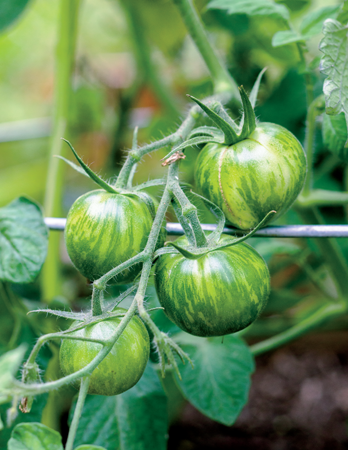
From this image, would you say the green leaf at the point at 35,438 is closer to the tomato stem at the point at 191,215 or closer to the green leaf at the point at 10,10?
the tomato stem at the point at 191,215

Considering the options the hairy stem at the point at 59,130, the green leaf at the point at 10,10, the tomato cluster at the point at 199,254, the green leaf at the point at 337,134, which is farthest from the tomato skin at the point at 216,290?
the green leaf at the point at 10,10

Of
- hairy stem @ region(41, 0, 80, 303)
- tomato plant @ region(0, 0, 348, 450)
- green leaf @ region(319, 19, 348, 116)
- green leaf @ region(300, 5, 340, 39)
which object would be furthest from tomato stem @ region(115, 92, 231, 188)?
hairy stem @ region(41, 0, 80, 303)

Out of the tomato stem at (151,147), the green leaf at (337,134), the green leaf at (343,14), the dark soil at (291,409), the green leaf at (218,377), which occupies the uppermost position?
the green leaf at (343,14)

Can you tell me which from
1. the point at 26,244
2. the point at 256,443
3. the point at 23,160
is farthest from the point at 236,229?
the point at 23,160

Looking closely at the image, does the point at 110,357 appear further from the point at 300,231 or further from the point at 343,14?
the point at 343,14

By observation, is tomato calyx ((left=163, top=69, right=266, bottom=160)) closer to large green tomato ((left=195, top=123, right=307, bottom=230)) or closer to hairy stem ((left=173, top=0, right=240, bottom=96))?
large green tomato ((left=195, top=123, right=307, bottom=230))

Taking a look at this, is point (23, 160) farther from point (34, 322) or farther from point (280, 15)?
point (280, 15)
